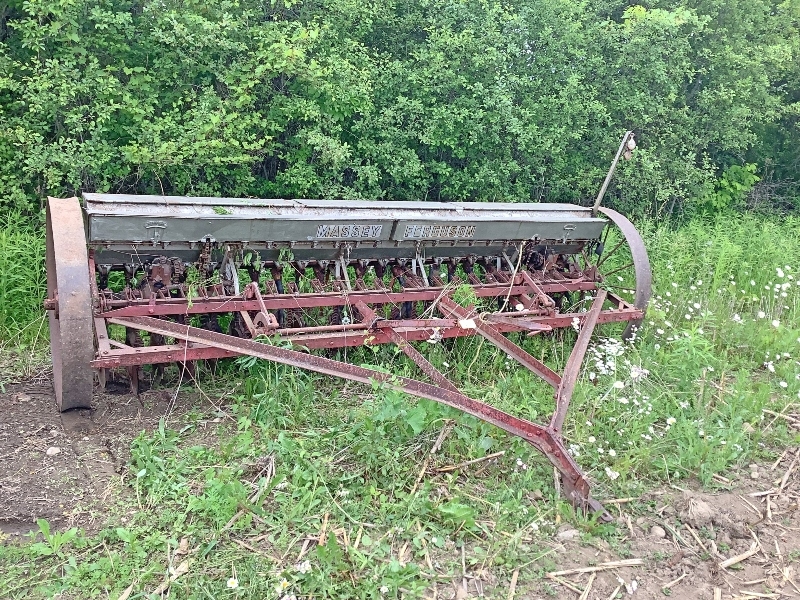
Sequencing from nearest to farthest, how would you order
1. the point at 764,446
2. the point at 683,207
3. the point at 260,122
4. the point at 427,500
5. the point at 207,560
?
the point at 207,560 → the point at 427,500 → the point at 764,446 → the point at 260,122 → the point at 683,207

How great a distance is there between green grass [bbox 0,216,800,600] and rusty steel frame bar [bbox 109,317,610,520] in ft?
0.45

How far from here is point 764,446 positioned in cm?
446

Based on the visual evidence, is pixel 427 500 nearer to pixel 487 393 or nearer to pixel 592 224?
pixel 487 393

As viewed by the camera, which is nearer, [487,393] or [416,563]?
[416,563]

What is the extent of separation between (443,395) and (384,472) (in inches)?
21.5

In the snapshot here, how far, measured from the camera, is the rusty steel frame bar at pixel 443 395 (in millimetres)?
3398

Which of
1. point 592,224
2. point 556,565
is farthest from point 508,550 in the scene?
point 592,224

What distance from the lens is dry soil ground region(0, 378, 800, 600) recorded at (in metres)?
3.13

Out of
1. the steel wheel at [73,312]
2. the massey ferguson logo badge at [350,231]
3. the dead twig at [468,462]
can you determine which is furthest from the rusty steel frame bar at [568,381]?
the steel wheel at [73,312]

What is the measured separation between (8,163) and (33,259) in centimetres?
96

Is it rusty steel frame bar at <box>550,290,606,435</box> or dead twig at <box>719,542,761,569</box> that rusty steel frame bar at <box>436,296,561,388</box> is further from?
dead twig at <box>719,542,761,569</box>

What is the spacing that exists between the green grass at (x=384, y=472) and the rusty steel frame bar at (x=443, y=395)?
0.14 metres

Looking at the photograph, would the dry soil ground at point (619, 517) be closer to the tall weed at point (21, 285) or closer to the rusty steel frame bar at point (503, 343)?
the rusty steel frame bar at point (503, 343)

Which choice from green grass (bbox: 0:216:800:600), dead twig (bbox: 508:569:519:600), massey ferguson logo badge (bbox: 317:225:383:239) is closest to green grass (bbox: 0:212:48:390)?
green grass (bbox: 0:216:800:600)
